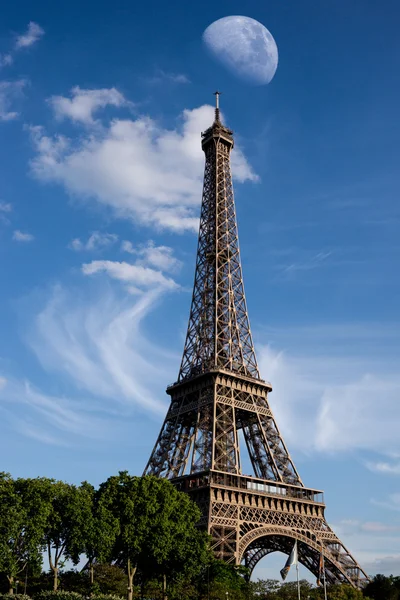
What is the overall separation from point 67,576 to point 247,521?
18615 millimetres

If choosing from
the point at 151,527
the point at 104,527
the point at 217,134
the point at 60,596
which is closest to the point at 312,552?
the point at 151,527

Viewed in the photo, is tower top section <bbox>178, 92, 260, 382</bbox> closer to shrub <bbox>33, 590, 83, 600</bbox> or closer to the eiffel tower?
the eiffel tower

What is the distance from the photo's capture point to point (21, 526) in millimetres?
48125

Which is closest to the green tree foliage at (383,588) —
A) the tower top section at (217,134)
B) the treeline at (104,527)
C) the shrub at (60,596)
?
the treeline at (104,527)

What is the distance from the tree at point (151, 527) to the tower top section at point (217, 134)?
56.2 meters

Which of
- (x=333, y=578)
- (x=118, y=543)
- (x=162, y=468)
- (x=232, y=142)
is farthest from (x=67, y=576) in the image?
(x=232, y=142)

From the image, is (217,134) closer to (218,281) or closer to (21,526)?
(218,281)

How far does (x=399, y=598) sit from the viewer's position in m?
60.5

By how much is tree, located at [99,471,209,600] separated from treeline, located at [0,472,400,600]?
8 centimetres

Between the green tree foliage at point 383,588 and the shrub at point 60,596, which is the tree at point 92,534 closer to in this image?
the shrub at point 60,596

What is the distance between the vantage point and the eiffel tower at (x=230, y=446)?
64.5m

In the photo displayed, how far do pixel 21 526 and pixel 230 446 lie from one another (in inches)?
1105

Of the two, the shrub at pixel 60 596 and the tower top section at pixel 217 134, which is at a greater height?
the tower top section at pixel 217 134

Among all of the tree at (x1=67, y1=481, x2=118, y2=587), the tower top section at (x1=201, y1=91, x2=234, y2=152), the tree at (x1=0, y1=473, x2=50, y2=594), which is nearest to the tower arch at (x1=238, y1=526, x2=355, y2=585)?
the tree at (x1=67, y1=481, x2=118, y2=587)
